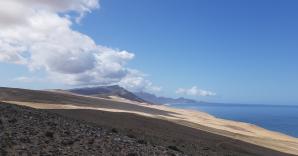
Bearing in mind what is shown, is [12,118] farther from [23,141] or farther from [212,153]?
[212,153]

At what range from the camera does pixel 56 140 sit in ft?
59.4

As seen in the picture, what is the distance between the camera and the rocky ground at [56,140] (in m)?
16.4

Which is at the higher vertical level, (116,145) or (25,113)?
(25,113)

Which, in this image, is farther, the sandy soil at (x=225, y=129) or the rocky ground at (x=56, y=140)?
the sandy soil at (x=225, y=129)

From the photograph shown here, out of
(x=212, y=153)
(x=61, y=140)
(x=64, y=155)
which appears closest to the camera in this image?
(x=64, y=155)

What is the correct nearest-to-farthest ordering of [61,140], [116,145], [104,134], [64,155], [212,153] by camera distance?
1. [64,155]
2. [61,140]
3. [116,145]
4. [104,134]
5. [212,153]

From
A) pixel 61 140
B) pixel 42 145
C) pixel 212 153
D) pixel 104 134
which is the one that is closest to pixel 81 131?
pixel 104 134

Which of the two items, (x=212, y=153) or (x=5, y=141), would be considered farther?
(x=212, y=153)

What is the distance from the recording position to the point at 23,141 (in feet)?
55.4

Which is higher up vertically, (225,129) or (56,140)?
(225,129)

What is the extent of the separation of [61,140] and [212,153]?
11156 mm

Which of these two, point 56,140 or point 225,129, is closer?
point 56,140

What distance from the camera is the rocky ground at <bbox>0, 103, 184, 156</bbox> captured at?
647 inches

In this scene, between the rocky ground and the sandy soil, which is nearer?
the rocky ground
